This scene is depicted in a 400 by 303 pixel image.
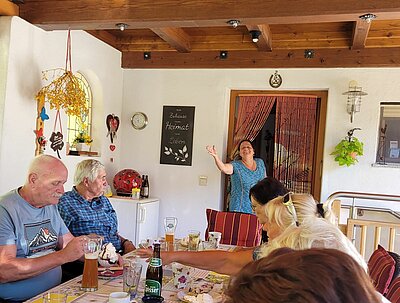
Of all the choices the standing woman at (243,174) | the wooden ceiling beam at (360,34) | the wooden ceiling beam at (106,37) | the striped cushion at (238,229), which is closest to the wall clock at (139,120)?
the wooden ceiling beam at (106,37)

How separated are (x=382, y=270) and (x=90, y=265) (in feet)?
4.14

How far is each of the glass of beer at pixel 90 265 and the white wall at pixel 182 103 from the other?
1.98 m

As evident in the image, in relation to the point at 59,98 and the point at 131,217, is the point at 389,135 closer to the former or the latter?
the point at 131,217

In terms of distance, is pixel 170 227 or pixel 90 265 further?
pixel 170 227

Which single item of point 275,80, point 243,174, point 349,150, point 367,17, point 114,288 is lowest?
point 114,288

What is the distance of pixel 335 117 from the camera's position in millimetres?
4426

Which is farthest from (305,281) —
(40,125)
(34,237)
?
(40,125)

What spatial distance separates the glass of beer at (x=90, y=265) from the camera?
1.75m

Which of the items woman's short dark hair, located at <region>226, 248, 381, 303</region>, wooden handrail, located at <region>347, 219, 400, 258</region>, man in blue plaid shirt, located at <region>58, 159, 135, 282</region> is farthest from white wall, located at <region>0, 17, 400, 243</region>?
woman's short dark hair, located at <region>226, 248, 381, 303</region>

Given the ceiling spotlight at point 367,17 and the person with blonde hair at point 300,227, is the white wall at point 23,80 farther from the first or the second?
the ceiling spotlight at point 367,17

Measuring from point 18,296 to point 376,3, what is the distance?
272 cm

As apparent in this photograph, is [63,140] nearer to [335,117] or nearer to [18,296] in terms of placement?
[18,296]

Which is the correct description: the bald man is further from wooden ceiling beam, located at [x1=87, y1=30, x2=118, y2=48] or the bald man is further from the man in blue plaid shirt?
wooden ceiling beam, located at [x1=87, y1=30, x2=118, y2=48]

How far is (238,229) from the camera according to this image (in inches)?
124
